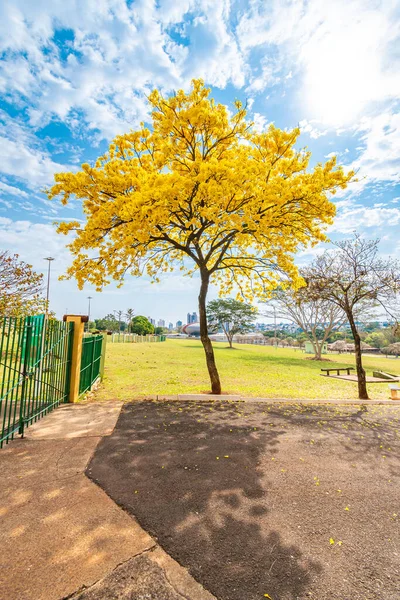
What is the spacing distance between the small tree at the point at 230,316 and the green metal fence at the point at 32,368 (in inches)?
1844

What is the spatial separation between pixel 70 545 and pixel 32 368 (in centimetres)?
348

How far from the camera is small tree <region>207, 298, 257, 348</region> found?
175 feet

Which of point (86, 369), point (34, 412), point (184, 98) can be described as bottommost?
point (34, 412)

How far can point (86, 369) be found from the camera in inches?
360

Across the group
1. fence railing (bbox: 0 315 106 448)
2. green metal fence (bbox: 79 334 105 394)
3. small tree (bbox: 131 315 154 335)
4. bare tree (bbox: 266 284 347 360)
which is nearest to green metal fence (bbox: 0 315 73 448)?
fence railing (bbox: 0 315 106 448)

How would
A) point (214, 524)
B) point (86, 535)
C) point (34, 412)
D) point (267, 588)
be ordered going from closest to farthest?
point (267, 588)
point (86, 535)
point (214, 524)
point (34, 412)

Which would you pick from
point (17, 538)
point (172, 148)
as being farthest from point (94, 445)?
point (172, 148)

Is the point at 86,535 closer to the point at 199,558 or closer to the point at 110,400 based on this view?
the point at 199,558

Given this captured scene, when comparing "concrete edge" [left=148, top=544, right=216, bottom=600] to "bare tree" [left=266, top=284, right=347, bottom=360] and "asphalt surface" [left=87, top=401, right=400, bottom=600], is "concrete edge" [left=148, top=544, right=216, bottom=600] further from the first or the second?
"bare tree" [left=266, top=284, right=347, bottom=360]

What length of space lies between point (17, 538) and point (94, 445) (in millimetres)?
2299

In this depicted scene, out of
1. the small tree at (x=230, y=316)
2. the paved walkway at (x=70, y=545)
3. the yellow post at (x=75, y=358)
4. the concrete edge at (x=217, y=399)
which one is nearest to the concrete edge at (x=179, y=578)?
the paved walkway at (x=70, y=545)

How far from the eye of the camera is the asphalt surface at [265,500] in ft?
8.18

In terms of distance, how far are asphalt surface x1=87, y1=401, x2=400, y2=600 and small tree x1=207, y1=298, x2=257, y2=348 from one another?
46758 millimetres

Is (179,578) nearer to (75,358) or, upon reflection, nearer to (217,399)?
(75,358)
